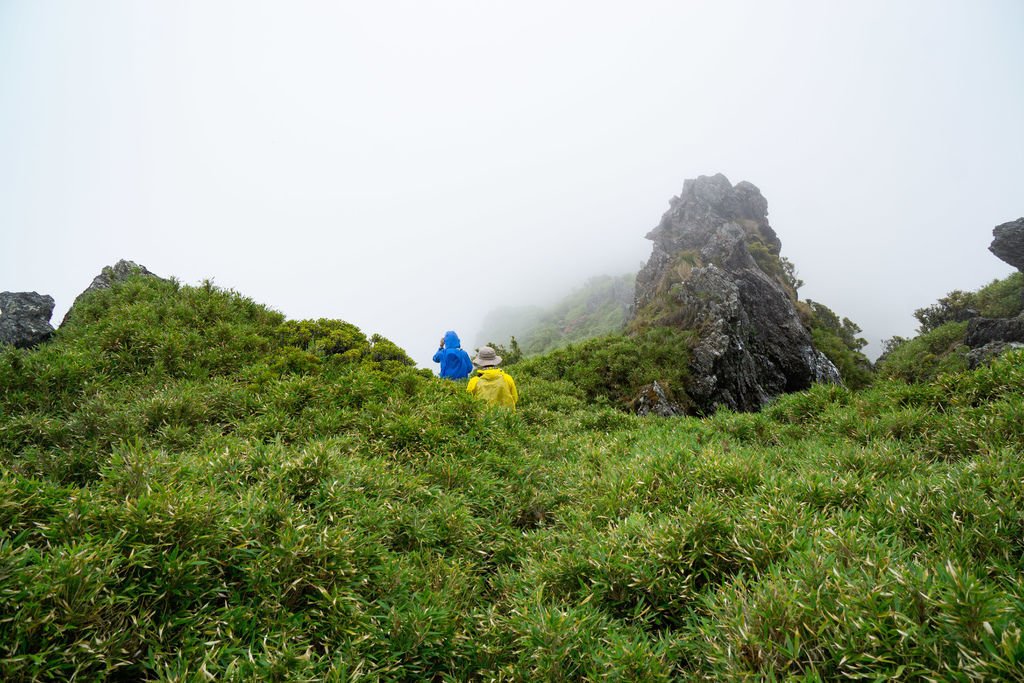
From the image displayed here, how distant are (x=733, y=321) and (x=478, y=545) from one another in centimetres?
1938

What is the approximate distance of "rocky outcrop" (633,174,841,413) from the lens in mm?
19078

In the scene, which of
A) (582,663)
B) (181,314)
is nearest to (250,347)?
(181,314)

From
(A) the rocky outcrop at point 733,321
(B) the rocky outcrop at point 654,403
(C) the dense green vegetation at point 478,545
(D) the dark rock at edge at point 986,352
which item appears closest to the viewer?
(C) the dense green vegetation at point 478,545

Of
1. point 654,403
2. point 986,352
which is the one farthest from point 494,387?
point 986,352

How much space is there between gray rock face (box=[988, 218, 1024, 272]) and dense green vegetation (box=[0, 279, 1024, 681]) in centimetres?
2085

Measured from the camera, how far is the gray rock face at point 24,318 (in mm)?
11031

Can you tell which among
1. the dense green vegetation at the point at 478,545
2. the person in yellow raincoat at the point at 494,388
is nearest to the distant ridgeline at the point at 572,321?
the person in yellow raincoat at the point at 494,388

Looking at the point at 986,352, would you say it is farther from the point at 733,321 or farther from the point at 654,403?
the point at 654,403

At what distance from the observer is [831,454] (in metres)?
6.97

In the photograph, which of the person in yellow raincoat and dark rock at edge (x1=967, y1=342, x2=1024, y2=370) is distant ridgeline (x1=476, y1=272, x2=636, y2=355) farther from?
the person in yellow raincoat

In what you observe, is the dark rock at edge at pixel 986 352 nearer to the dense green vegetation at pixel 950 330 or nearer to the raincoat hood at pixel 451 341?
the dense green vegetation at pixel 950 330

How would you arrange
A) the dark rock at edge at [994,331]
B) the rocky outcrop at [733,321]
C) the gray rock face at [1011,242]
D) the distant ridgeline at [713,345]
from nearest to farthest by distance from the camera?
1. the dark rock at edge at [994,331]
2. the distant ridgeline at [713,345]
3. the rocky outcrop at [733,321]
4. the gray rock face at [1011,242]

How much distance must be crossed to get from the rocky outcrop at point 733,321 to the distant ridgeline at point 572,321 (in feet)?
90.6

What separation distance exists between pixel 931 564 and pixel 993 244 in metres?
29.5
